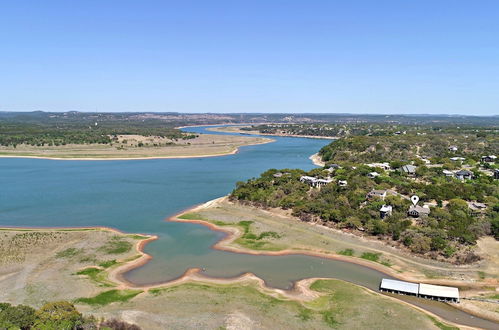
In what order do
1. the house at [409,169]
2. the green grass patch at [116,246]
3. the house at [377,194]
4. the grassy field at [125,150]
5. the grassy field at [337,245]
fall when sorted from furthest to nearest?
the grassy field at [125,150], the house at [409,169], the house at [377,194], the green grass patch at [116,246], the grassy field at [337,245]

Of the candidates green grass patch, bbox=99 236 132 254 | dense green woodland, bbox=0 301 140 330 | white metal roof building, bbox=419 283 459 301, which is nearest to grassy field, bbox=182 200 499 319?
white metal roof building, bbox=419 283 459 301

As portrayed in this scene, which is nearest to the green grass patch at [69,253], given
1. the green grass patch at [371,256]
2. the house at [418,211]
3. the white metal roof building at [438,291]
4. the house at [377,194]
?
the green grass patch at [371,256]

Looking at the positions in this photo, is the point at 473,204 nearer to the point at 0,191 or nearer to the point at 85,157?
the point at 0,191

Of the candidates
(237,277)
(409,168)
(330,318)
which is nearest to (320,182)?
(409,168)

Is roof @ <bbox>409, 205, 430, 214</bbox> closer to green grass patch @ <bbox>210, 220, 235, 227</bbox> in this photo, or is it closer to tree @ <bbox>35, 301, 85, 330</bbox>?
green grass patch @ <bbox>210, 220, 235, 227</bbox>

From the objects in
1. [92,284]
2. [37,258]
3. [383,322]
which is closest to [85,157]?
[37,258]

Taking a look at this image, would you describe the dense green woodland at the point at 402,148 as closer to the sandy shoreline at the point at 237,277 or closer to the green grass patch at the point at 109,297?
the sandy shoreline at the point at 237,277
